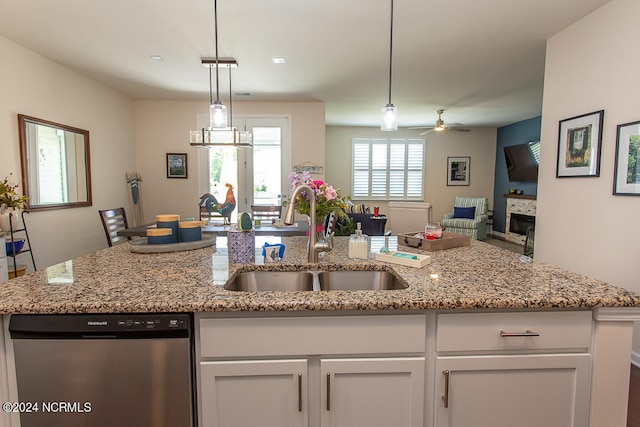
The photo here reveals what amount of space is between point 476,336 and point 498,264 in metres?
0.52

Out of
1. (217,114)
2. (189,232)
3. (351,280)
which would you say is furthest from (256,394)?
(217,114)

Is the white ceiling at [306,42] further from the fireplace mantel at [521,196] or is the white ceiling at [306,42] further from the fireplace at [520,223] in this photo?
the fireplace at [520,223]

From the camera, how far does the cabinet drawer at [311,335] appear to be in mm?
1050

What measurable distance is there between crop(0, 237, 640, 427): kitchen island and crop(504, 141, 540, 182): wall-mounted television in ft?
19.2

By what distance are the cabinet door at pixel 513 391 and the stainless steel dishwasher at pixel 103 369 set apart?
87cm

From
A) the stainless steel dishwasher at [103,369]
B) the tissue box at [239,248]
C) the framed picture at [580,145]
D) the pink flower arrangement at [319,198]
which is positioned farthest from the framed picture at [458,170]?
the stainless steel dishwasher at [103,369]

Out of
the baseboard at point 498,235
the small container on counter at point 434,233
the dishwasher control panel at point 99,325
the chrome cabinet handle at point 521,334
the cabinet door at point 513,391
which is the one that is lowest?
the baseboard at point 498,235

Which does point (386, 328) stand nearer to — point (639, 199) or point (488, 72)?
point (639, 199)

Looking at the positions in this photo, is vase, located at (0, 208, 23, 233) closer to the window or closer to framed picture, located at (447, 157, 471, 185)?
the window

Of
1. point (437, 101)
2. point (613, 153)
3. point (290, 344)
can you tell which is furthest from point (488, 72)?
point (290, 344)

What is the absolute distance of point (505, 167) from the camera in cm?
725

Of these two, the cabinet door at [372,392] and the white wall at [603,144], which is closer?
the cabinet door at [372,392]

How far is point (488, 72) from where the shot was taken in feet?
12.1

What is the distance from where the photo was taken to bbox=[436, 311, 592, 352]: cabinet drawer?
108 centimetres
